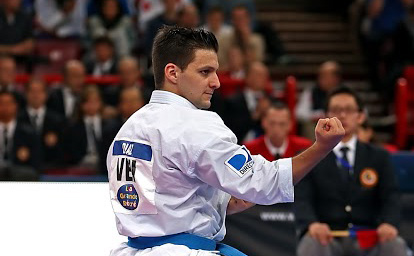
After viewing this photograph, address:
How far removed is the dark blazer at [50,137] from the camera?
9.67 m

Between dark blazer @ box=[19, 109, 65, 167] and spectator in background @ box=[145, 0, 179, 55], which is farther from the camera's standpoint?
spectator in background @ box=[145, 0, 179, 55]

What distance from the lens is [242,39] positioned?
1161cm

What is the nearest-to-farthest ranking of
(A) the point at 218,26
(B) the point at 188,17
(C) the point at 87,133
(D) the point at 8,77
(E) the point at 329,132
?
(E) the point at 329,132
(C) the point at 87,133
(D) the point at 8,77
(B) the point at 188,17
(A) the point at 218,26

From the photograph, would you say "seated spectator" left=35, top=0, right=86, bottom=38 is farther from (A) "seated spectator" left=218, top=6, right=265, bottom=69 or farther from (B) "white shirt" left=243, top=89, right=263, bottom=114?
(B) "white shirt" left=243, top=89, right=263, bottom=114

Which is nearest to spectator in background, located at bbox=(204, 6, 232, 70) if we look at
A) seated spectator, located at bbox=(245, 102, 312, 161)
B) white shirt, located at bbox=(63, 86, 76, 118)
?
white shirt, located at bbox=(63, 86, 76, 118)

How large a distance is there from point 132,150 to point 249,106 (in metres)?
6.60

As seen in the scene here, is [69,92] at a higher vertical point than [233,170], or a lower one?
lower

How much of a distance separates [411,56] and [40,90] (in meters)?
5.02

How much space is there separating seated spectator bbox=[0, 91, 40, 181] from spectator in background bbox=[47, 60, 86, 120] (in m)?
0.80

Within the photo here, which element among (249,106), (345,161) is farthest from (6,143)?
(345,161)

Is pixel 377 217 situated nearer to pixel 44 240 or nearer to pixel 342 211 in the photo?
pixel 342 211

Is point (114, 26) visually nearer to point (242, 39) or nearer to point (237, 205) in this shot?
point (242, 39)

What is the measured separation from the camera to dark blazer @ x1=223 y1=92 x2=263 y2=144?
991 cm

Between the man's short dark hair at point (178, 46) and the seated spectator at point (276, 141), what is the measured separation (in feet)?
13.1
